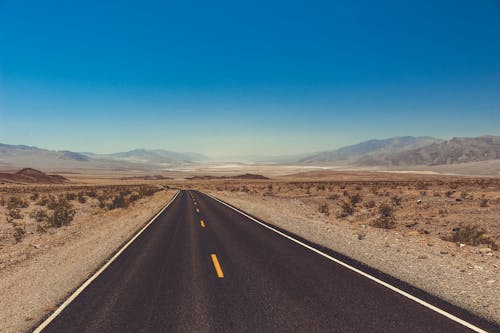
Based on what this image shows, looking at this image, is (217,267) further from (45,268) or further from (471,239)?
(471,239)

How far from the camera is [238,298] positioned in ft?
22.5

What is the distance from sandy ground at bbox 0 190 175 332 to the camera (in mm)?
6617

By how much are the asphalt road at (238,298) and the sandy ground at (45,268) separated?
0.63 metres

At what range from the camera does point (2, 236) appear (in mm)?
17469

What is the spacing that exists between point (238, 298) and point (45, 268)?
647cm

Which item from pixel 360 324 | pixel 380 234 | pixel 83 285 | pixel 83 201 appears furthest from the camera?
pixel 83 201

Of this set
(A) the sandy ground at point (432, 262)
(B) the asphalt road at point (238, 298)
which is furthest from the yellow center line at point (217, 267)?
(A) the sandy ground at point (432, 262)

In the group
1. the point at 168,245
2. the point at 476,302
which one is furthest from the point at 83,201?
the point at 476,302

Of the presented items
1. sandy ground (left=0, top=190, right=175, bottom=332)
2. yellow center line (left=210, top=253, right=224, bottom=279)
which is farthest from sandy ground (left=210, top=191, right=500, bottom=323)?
sandy ground (left=0, top=190, right=175, bottom=332)

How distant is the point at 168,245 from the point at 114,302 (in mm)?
5750

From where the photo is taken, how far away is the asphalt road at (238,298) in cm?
564

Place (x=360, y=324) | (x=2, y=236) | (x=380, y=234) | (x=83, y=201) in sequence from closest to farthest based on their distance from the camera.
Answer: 1. (x=360, y=324)
2. (x=380, y=234)
3. (x=2, y=236)
4. (x=83, y=201)

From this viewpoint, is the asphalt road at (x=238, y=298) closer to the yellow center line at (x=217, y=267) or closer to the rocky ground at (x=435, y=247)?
the yellow center line at (x=217, y=267)

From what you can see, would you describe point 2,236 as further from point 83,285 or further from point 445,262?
point 445,262
